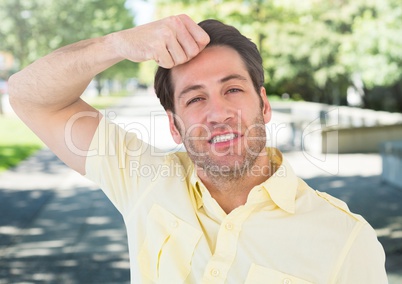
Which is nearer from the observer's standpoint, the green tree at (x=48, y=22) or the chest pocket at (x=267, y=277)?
the chest pocket at (x=267, y=277)

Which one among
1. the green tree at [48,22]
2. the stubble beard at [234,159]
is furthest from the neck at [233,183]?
the green tree at [48,22]

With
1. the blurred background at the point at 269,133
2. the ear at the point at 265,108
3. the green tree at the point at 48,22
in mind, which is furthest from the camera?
the green tree at the point at 48,22

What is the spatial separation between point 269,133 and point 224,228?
8.74 metres

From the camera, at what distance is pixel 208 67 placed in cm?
210

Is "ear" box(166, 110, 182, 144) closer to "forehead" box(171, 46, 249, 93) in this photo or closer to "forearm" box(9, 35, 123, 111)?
"forehead" box(171, 46, 249, 93)

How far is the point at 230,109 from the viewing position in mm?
2066

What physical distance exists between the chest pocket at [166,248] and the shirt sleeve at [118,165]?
0.13m

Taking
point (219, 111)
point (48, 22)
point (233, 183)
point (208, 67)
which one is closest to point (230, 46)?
point (208, 67)

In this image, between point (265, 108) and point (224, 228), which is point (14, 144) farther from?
point (224, 228)

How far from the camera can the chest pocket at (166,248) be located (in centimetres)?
196

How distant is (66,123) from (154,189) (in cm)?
44

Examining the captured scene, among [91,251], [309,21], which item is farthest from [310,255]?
[309,21]

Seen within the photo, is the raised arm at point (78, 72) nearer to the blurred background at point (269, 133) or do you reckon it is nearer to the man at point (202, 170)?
the man at point (202, 170)

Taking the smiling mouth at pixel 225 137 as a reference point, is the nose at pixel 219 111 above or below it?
above
